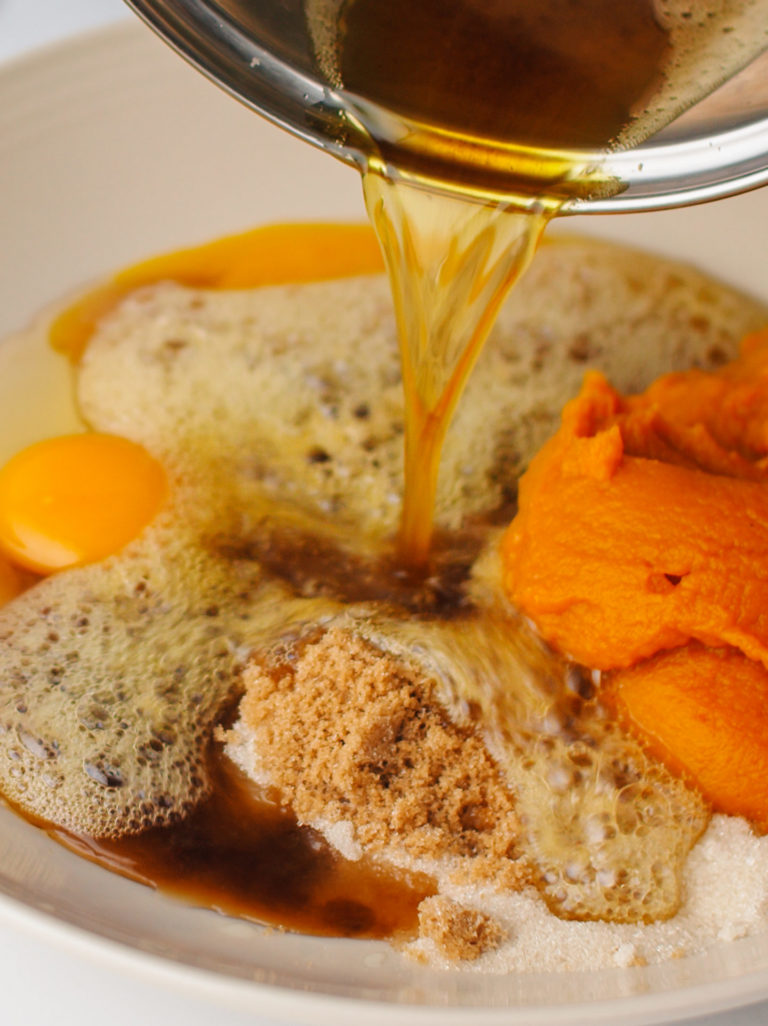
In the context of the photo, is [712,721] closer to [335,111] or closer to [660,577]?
[660,577]

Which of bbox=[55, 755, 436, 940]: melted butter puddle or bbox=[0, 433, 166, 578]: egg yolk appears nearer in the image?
bbox=[55, 755, 436, 940]: melted butter puddle

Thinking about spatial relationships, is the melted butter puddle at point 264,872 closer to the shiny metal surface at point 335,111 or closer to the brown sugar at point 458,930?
the brown sugar at point 458,930

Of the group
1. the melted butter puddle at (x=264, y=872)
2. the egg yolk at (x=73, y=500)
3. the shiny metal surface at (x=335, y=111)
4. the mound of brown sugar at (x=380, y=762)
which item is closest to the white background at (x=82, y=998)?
the melted butter puddle at (x=264, y=872)

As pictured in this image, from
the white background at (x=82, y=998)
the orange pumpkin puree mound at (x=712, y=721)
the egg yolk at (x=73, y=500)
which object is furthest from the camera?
the egg yolk at (x=73, y=500)

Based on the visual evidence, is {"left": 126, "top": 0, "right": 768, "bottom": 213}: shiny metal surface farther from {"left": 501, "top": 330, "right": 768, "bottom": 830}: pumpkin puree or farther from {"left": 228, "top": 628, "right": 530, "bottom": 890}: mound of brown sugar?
{"left": 228, "top": 628, "right": 530, "bottom": 890}: mound of brown sugar

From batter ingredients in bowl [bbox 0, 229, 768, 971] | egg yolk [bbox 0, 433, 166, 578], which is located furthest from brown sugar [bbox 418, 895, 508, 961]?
egg yolk [bbox 0, 433, 166, 578]

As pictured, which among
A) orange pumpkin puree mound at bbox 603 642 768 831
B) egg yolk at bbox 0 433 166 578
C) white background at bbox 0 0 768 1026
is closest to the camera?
white background at bbox 0 0 768 1026

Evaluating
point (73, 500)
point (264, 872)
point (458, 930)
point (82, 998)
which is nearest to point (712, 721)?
point (458, 930)

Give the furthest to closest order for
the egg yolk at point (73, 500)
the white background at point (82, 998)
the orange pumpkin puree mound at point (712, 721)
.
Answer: the egg yolk at point (73, 500) < the orange pumpkin puree mound at point (712, 721) < the white background at point (82, 998)
